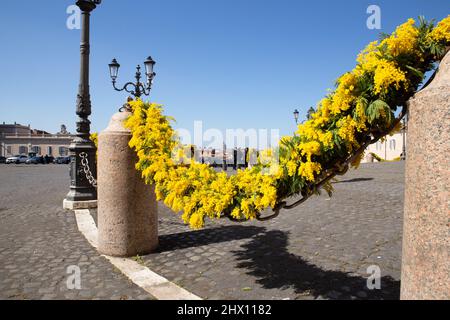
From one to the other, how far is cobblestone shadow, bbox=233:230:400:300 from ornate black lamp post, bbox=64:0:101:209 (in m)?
6.40

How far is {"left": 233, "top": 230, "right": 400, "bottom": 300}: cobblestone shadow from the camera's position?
3.89 metres

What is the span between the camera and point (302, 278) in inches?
171

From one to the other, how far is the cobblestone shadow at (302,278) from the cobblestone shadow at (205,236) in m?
0.82

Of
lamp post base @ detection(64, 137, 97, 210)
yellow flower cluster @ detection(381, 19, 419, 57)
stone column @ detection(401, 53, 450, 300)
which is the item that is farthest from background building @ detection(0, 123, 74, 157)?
stone column @ detection(401, 53, 450, 300)

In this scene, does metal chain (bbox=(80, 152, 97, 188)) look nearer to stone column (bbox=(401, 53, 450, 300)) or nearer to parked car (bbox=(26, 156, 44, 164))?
stone column (bbox=(401, 53, 450, 300))

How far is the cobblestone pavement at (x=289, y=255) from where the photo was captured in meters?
4.05

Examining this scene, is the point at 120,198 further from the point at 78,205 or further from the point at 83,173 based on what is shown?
the point at 83,173

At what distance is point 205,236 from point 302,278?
2.60m

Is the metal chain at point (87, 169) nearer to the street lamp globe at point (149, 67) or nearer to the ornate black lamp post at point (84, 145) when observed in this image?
the ornate black lamp post at point (84, 145)

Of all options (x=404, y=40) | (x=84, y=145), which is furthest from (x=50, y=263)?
(x=84, y=145)

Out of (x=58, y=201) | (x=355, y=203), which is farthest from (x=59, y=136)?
(x=355, y=203)

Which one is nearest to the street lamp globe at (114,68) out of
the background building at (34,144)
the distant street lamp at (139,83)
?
the distant street lamp at (139,83)
